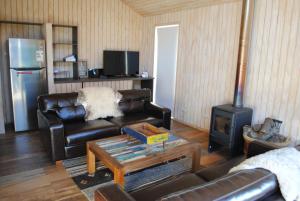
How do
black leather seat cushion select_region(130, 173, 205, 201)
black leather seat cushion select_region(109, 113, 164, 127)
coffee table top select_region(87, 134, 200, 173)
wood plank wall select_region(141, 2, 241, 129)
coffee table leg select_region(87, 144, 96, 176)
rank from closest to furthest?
black leather seat cushion select_region(130, 173, 205, 201), coffee table top select_region(87, 134, 200, 173), coffee table leg select_region(87, 144, 96, 176), black leather seat cushion select_region(109, 113, 164, 127), wood plank wall select_region(141, 2, 241, 129)

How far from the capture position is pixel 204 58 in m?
4.59

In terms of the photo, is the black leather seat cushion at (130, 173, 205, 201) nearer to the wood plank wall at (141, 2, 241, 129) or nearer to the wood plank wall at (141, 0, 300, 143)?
the wood plank wall at (141, 0, 300, 143)

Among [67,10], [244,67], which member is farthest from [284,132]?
[67,10]

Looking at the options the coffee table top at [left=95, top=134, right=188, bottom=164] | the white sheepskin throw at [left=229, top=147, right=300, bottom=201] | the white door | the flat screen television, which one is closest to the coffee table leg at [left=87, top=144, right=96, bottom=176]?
the coffee table top at [left=95, top=134, right=188, bottom=164]

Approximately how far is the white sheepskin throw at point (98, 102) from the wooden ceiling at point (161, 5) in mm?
2241

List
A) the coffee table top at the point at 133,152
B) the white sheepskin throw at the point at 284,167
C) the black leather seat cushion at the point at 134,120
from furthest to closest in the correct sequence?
the black leather seat cushion at the point at 134,120 → the coffee table top at the point at 133,152 → the white sheepskin throw at the point at 284,167

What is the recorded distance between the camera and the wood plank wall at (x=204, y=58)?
4.12m

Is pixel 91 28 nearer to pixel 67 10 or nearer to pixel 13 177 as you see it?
pixel 67 10

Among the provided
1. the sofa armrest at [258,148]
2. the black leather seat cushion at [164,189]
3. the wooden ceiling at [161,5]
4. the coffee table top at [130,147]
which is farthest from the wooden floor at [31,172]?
the wooden ceiling at [161,5]

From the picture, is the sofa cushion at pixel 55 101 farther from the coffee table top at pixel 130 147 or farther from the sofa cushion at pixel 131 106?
the coffee table top at pixel 130 147

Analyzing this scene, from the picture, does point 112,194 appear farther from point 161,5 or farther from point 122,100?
point 161,5

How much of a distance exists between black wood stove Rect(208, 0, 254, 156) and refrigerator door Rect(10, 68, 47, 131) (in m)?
3.11

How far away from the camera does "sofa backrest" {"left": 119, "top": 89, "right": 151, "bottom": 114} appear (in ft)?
13.7

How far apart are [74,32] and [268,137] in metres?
4.27
